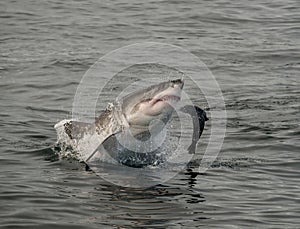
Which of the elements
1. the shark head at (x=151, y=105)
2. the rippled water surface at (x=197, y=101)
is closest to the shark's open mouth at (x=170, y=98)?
the shark head at (x=151, y=105)

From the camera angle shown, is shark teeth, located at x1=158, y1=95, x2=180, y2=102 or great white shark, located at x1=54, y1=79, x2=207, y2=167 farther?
great white shark, located at x1=54, y1=79, x2=207, y2=167

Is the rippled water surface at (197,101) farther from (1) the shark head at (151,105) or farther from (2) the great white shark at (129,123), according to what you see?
(1) the shark head at (151,105)

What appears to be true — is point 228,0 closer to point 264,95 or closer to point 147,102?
point 264,95

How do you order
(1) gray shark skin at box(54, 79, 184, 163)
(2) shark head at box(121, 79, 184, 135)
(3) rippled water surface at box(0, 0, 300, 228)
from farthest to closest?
(1) gray shark skin at box(54, 79, 184, 163), (2) shark head at box(121, 79, 184, 135), (3) rippled water surface at box(0, 0, 300, 228)

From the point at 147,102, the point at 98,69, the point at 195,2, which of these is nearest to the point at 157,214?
the point at 147,102

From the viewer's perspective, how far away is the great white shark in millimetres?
10492

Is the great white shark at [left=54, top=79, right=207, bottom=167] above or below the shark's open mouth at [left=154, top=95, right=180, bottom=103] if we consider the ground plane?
below

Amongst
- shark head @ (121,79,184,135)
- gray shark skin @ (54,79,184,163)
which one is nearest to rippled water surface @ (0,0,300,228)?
gray shark skin @ (54,79,184,163)

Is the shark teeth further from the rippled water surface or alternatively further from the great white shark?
the rippled water surface

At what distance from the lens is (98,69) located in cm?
1934

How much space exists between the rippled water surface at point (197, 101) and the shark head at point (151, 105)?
810 mm

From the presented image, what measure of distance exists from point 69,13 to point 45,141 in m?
12.9

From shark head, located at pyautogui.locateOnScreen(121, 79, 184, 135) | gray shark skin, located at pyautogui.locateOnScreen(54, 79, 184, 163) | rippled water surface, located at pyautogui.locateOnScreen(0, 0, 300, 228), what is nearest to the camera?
rippled water surface, located at pyautogui.locateOnScreen(0, 0, 300, 228)

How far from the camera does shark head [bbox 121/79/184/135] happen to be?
1029 centimetres
